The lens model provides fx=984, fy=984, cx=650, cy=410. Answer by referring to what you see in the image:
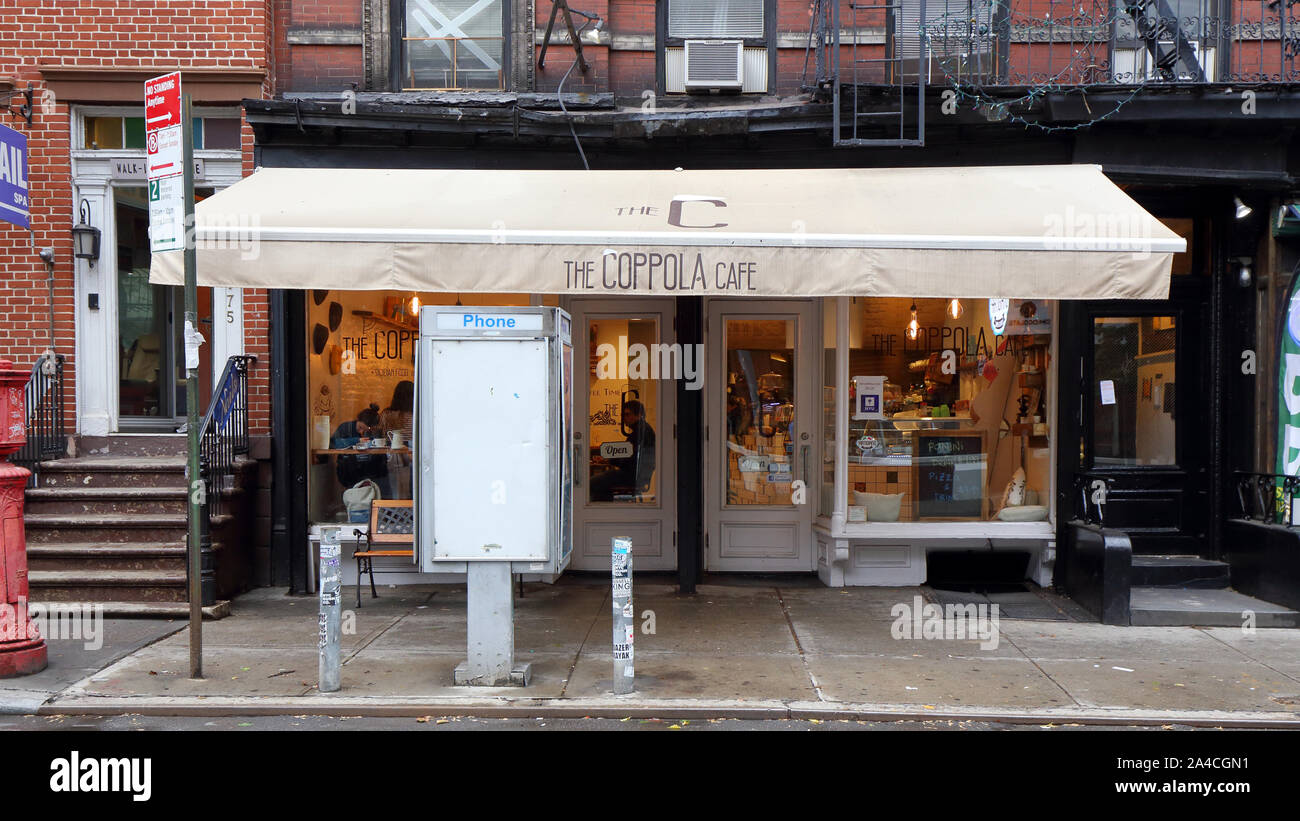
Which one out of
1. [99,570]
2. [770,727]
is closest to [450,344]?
[770,727]

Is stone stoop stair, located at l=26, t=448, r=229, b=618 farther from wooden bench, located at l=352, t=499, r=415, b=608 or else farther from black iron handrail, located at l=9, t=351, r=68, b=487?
wooden bench, located at l=352, t=499, r=415, b=608

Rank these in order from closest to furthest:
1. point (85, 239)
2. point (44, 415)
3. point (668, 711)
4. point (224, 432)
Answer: point (668, 711), point (224, 432), point (44, 415), point (85, 239)

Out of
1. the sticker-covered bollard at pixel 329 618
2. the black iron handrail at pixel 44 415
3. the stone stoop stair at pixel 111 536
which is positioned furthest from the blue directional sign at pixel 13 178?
the sticker-covered bollard at pixel 329 618

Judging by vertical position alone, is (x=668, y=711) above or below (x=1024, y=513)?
below

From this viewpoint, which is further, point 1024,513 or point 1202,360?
point 1024,513

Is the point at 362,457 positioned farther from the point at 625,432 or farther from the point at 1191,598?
the point at 1191,598

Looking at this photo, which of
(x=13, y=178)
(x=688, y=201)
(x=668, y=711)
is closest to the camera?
(x=668, y=711)

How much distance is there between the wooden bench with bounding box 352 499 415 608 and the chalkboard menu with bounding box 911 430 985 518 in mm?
4895

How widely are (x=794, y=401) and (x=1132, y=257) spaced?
12.7 feet

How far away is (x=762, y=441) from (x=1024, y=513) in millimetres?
2629

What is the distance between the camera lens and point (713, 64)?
9164 mm

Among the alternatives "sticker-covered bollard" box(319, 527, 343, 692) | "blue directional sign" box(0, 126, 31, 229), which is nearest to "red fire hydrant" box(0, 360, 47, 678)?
"sticker-covered bollard" box(319, 527, 343, 692)

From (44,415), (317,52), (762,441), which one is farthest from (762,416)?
(44,415)

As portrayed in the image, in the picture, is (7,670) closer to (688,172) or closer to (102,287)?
(102,287)
